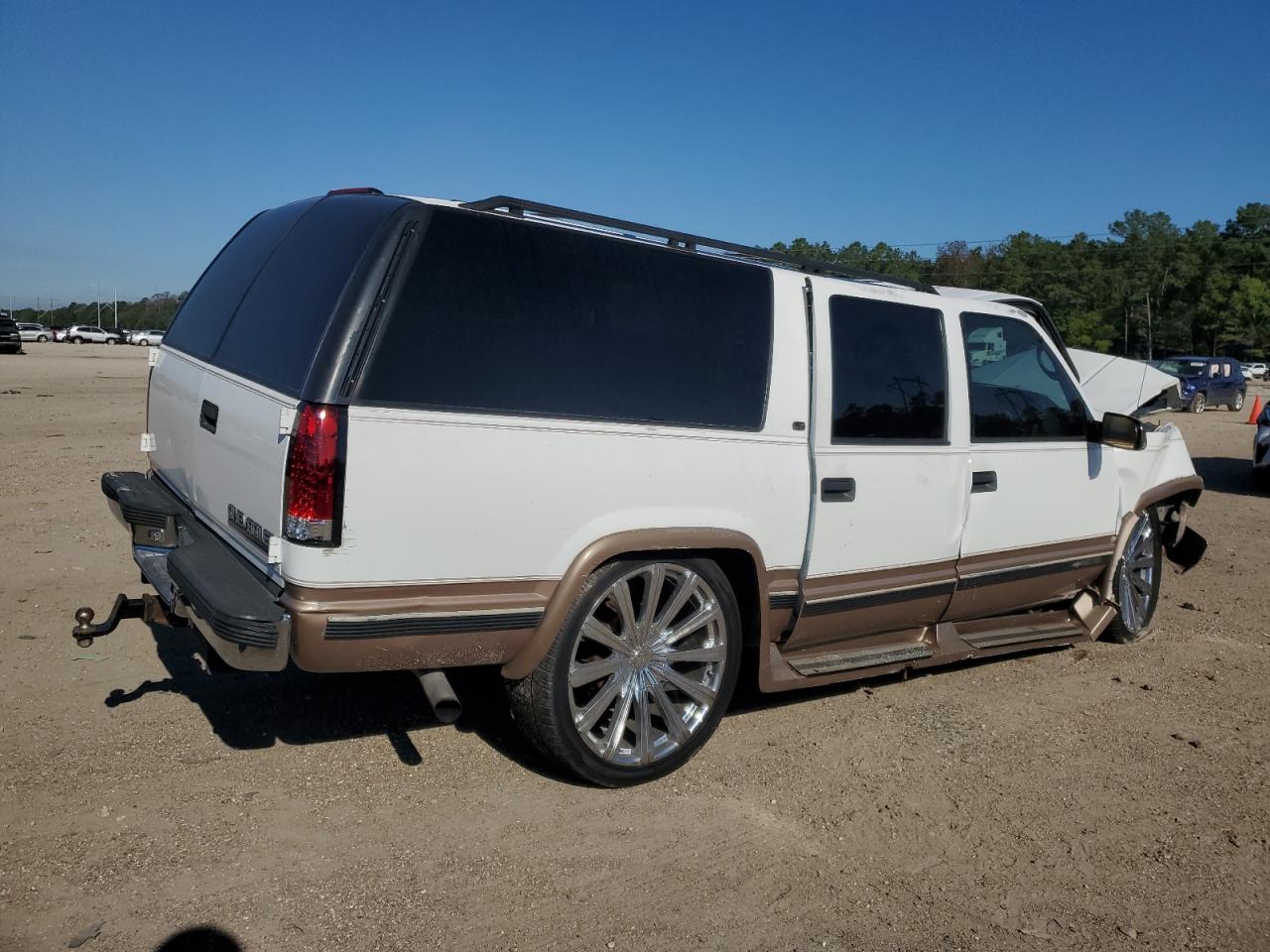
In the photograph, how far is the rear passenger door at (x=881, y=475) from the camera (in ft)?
14.0

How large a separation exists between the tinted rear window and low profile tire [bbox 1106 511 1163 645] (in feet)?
15.6

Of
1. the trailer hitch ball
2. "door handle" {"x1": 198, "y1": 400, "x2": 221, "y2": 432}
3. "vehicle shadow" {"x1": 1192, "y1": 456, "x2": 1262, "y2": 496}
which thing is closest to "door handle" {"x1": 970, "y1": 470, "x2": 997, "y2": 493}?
"door handle" {"x1": 198, "y1": 400, "x2": 221, "y2": 432}

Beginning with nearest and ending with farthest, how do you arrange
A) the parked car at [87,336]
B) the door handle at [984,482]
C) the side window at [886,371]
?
1. the side window at [886,371]
2. the door handle at [984,482]
3. the parked car at [87,336]

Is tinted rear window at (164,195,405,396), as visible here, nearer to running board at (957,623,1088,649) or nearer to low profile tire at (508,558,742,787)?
low profile tire at (508,558,742,787)

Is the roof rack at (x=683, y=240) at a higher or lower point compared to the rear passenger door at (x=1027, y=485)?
higher

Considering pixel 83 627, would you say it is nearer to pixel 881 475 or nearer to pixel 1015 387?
pixel 881 475

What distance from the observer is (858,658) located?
14.9 feet

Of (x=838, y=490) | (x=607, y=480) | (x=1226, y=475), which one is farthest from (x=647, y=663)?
(x=1226, y=475)

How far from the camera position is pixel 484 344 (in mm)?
3297

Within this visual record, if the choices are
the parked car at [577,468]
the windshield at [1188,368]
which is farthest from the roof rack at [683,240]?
the windshield at [1188,368]

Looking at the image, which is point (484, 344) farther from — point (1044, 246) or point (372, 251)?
point (1044, 246)

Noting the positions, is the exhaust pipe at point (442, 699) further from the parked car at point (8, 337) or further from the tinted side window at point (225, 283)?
the parked car at point (8, 337)

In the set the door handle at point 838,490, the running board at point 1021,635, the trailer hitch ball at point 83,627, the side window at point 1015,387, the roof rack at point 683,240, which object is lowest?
the running board at point 1021,635

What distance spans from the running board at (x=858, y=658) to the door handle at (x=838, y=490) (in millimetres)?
722
